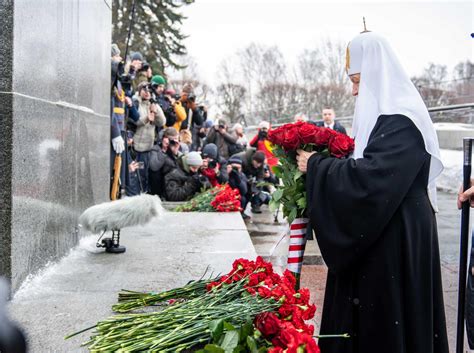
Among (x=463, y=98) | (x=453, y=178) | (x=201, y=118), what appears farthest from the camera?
(x=463, y=98)

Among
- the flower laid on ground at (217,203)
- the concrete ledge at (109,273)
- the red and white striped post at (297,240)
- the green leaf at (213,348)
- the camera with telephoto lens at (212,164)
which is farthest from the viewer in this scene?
the camera with telephoto lens at (212,164)

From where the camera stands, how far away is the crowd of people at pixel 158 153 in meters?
8.36

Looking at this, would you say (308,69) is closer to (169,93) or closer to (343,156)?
(169,93)

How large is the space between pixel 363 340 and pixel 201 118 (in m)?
11.9

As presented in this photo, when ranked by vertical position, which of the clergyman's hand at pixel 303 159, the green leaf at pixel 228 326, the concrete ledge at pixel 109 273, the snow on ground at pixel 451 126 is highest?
the snow on ground at pixel 451 126

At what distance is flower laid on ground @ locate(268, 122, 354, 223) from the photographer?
3.27 metres

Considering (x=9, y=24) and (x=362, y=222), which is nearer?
(x=362, y=222)

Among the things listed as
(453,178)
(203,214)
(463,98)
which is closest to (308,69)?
(463,98)

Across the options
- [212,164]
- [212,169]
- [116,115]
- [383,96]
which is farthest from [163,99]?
[383,96]

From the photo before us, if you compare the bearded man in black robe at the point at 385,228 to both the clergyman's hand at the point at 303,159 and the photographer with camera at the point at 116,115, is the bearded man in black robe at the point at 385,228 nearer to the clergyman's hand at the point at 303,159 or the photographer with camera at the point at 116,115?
the clergyman's hand at the point at 303,159

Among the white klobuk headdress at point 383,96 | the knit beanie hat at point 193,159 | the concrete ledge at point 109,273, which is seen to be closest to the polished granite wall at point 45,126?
the concrete ledge at point 109,273

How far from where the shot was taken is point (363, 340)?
3004 millimetres

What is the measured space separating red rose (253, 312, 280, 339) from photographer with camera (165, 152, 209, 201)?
7.64m

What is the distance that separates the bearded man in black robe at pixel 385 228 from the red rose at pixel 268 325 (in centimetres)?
64
